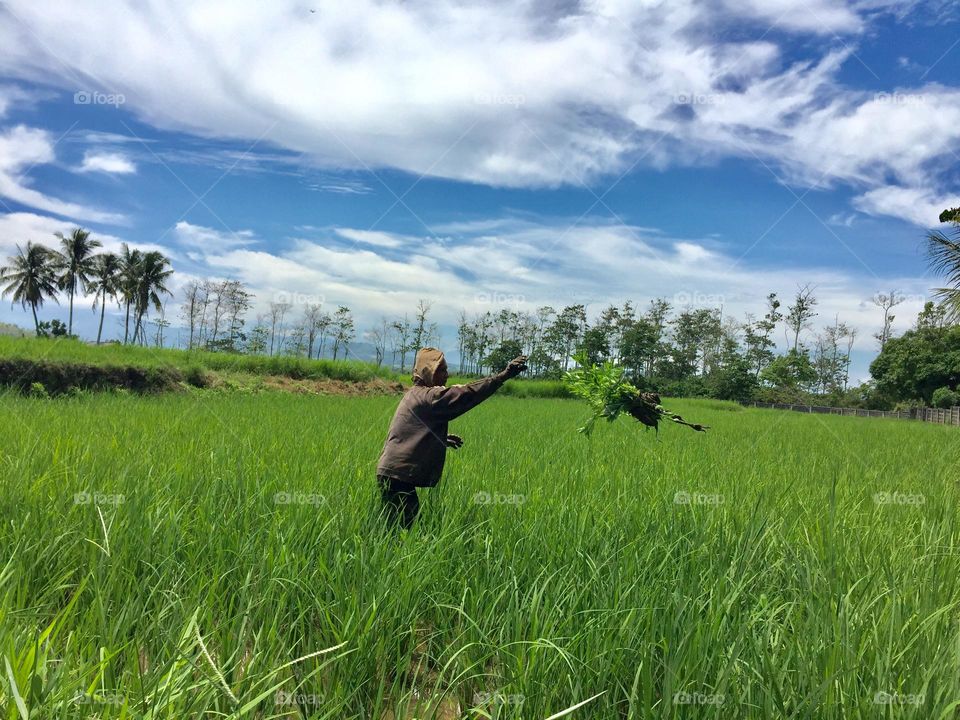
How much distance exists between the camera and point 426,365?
3.41m

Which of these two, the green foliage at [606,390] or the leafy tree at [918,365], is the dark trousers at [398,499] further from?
the leafy tree at [918,365]

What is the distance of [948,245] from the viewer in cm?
1889

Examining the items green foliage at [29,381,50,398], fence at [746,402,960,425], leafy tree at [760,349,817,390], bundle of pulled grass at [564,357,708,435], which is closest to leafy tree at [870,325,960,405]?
fence at [746,402,960,425]

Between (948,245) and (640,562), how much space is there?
2337 cm

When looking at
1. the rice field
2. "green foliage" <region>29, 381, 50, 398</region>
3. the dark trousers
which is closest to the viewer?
the rice field

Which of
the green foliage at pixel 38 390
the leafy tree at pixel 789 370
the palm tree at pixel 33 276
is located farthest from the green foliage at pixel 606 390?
the palm tree at pixel 33 276

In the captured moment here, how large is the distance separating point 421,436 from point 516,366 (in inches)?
35.5

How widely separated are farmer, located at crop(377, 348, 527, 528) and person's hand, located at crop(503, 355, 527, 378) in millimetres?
412

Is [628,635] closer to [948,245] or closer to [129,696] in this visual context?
[129,696]

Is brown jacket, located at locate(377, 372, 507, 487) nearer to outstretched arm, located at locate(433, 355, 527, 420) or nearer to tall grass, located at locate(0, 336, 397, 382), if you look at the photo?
outstretched arm, located at locate(433, 355, 527, 420)

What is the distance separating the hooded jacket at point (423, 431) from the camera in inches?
125

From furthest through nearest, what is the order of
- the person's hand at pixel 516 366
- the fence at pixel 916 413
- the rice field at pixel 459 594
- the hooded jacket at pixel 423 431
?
the fence at pixel 916 413 → the hooded jacket at pixel 423 431 → the person's hand at pixel 516 366 → the rice field at pixel 459 594

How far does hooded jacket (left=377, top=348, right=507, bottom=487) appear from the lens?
125 inches

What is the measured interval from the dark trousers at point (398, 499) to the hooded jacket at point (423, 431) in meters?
0.07
